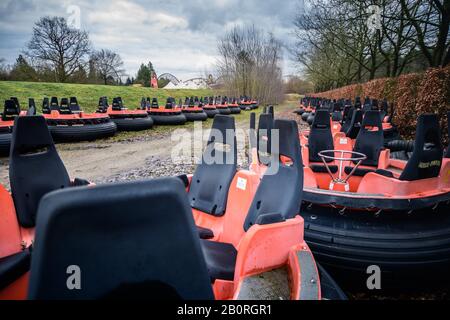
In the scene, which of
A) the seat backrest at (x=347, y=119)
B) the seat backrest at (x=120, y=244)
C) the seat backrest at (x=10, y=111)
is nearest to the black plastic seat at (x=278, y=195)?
the seat backrest at (x=120, y=244)

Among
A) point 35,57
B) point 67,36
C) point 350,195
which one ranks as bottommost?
point 350,195

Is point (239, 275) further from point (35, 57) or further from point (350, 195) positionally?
point (35, 57)

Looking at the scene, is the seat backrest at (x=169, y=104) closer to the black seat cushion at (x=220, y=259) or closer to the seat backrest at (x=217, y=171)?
the seat backrest at (x=217, y=171)

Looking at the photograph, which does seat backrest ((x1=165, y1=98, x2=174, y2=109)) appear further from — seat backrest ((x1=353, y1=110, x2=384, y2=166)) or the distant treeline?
the distant treeline

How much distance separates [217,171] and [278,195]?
35.6 inches

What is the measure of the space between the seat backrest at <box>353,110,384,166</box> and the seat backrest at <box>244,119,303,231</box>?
3.03 meters

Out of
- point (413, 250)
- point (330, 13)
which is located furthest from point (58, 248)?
point (330, 13)

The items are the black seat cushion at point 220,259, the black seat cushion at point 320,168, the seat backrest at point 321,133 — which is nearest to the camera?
the black seat cushion at point 220,259

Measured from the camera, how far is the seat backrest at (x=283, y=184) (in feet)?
6.60

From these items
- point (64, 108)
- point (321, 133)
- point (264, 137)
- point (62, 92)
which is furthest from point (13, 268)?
point (62, 92)

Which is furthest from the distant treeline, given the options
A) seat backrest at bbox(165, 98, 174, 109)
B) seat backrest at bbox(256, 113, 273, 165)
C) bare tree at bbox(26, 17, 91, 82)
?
seat backrest at bbox(256, 113, 273, 165)

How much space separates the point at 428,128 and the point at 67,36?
106ft

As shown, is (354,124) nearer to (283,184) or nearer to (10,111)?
(283,184)

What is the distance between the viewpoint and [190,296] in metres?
0.91
